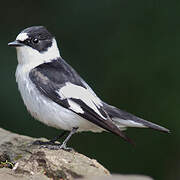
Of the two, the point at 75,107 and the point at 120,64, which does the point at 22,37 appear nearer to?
the point at 75,107

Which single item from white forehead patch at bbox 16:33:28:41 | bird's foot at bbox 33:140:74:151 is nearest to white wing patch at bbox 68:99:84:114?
bird's foot at bbox 33:140:74:151

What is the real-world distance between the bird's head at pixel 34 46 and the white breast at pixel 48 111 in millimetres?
202

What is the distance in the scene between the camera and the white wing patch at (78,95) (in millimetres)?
5934

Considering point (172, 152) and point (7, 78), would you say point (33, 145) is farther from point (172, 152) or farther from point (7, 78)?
point (172, 152)

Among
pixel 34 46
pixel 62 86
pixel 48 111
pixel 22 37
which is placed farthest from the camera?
pixel 34 46

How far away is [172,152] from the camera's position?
8.08 meters

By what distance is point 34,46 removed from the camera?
6.26 m

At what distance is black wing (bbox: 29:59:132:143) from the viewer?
5.87 metres

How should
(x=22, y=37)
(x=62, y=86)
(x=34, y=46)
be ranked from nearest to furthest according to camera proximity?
(x=62, y=86) < (x=22, y=37) < (x=34, y=46)

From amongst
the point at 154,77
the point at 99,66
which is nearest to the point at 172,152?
the point at 154,77

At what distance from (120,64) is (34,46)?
2330 mm

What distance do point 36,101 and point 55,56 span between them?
0.67m

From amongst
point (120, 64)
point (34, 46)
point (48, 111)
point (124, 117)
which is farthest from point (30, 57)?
point (120, 64)

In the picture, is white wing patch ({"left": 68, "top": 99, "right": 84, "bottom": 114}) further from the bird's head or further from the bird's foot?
the bird's head
